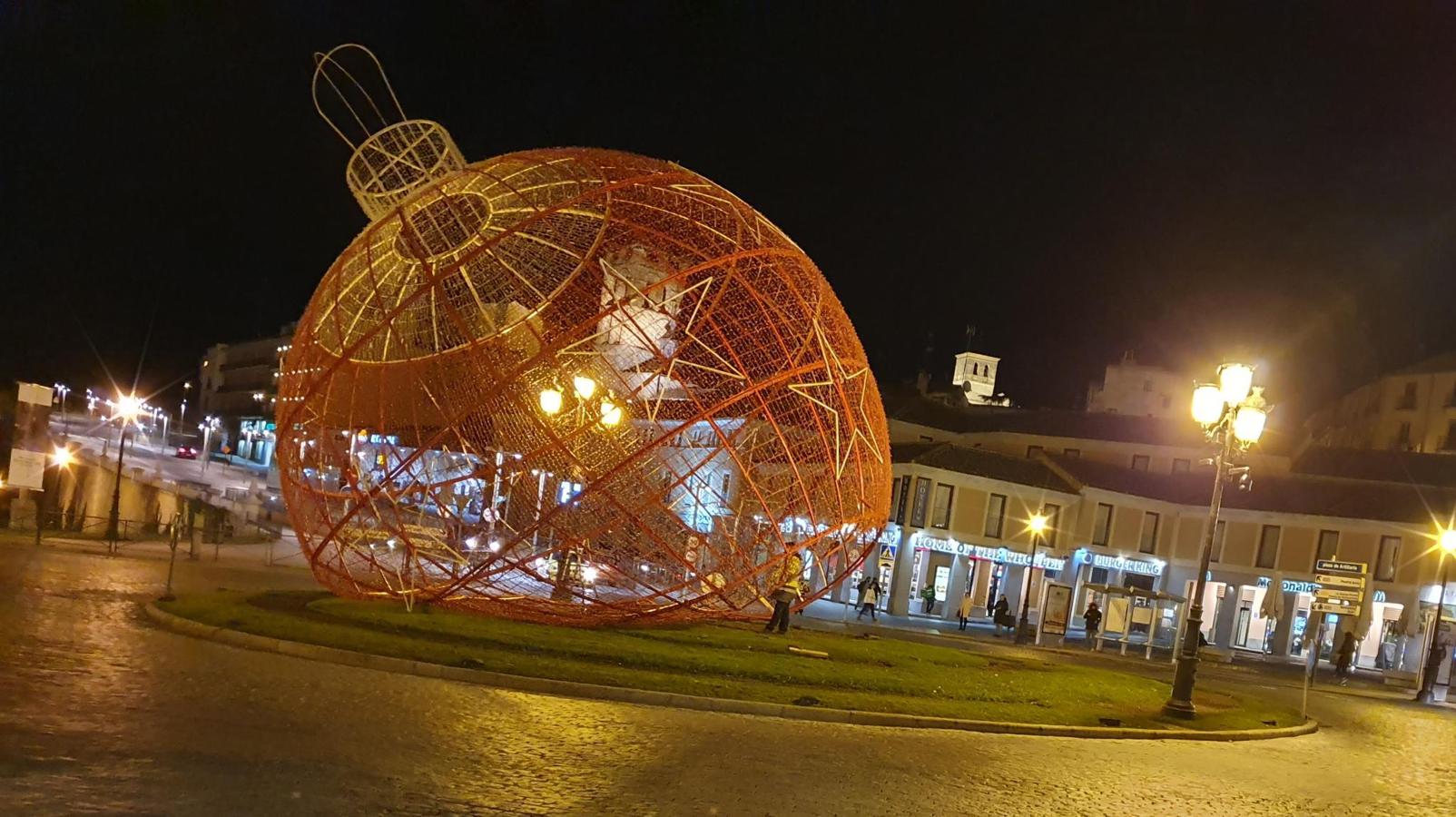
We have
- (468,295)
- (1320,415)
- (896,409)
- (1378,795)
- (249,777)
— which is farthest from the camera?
(1320,415)

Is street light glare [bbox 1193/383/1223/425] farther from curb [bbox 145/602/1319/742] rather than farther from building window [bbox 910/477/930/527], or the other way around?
building window [bbox 910/477/930/527]

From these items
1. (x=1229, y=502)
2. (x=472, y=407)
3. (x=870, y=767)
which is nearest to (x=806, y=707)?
(x=870, y=767)

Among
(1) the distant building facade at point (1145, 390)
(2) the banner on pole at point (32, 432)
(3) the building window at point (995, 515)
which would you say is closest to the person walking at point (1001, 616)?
(3) the building window at point (995, 515)

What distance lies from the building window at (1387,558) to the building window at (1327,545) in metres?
1.56

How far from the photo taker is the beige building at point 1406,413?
195 feet

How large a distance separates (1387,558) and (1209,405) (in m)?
32.6

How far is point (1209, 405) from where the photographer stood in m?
17.3

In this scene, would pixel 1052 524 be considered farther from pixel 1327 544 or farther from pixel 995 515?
pixel 1327 544

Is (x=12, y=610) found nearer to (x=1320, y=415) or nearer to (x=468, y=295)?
(x=468, y=295)

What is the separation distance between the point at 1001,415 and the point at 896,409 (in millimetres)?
7774

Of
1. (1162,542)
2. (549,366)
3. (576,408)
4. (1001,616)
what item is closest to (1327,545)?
(1162,542)

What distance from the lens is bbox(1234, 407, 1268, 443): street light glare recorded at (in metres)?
17.2

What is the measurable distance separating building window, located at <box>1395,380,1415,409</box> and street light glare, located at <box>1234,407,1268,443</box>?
54615 mm

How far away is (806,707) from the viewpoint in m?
13.9
